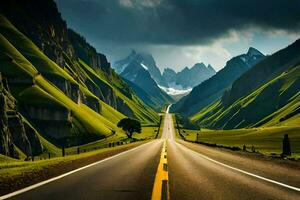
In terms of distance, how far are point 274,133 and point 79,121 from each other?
304ft

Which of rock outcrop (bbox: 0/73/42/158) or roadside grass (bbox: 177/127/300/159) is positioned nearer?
roadside grass (bbox: 177/127/300/159)

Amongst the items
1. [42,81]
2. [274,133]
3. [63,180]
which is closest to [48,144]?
[42,81]

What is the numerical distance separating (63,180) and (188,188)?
15.9 feet

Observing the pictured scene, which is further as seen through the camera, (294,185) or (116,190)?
(294,185)

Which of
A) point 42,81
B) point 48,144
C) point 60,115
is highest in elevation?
point 42,81

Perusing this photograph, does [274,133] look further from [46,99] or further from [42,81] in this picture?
[42,81]

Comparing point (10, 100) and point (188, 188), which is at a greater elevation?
point (10, 100)

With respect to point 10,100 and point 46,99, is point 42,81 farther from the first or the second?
point 10,100

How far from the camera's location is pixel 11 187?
1249cm

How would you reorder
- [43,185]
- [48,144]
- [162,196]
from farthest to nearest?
[48,144], [43,185], [162,196]

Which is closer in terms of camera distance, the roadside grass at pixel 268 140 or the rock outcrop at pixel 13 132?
the roadside grass at pixel 268 140

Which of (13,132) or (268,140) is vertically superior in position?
(13,132)

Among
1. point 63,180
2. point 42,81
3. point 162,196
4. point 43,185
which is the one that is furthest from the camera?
point 42,81

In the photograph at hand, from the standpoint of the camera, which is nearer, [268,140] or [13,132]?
[268,140]
